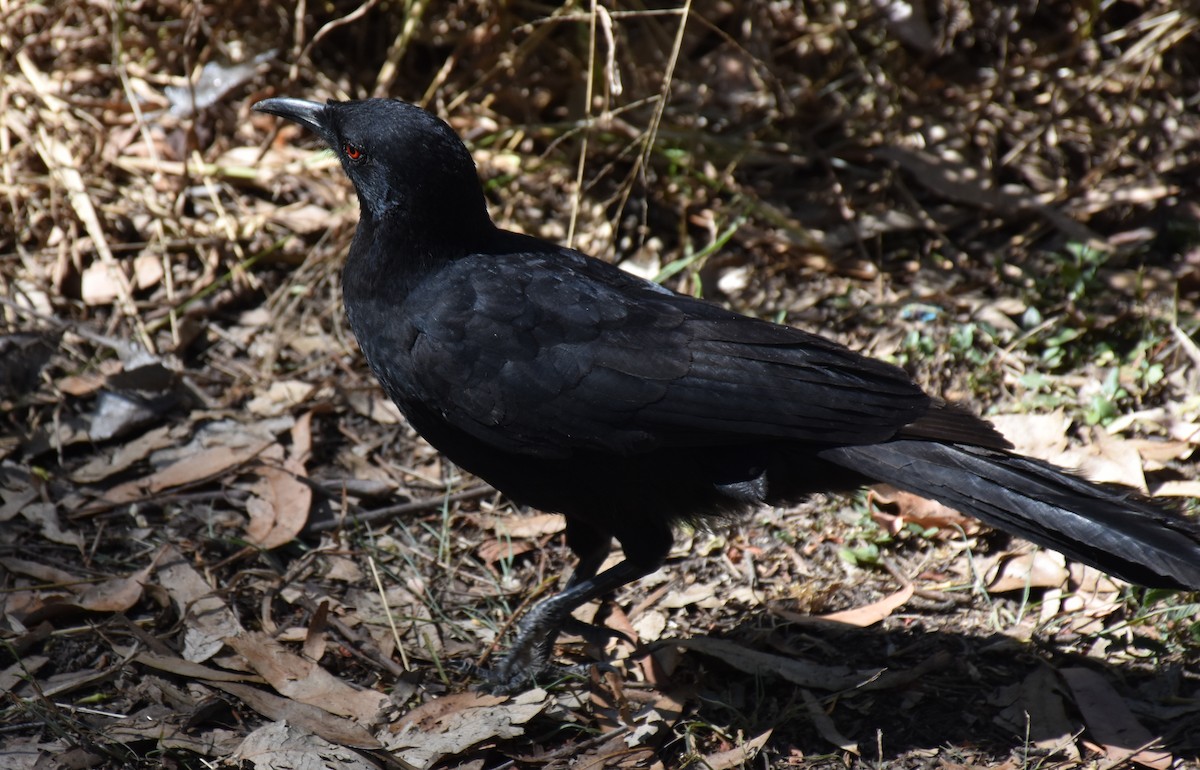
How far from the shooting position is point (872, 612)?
406 centimetres

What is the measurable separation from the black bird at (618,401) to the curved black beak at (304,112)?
171 millimetres

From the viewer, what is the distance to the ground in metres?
3.65

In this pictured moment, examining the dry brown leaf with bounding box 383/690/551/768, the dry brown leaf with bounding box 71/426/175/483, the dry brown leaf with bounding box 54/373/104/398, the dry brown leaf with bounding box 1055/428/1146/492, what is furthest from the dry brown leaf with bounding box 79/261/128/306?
the dry brown leaf with bounding box 1055/428/1146/492

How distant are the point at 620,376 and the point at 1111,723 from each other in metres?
1.91

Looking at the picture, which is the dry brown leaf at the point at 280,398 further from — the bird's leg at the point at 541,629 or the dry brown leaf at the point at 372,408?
the bird's leg at the point at 541,629

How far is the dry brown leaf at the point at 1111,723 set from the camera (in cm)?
346

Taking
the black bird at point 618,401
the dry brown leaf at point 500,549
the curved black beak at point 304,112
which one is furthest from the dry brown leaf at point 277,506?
the curved black beak at point 304,112

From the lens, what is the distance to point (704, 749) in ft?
11.9

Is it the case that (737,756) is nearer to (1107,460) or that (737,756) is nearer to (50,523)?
(1107,460)

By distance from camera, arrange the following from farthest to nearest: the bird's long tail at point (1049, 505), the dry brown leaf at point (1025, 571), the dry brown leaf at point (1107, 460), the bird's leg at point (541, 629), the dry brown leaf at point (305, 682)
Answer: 1. the dry brown leaf at point (1107, 460)
2. the dry brown leaf at point (1025, 571)
3. the bird's leg at point (541, 629)
4. the dry brown leaf at point (305, 682)
5. the bird's long tail at point (1049, 505)

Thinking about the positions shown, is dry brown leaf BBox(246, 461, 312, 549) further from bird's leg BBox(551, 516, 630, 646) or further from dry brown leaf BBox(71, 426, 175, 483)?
bird's leg BBox(551, 516, 630, 646)

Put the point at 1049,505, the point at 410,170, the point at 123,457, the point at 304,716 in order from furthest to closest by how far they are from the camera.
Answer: the point at 123,457 < the point at 410,170 < the point at 304,716 < the point at 1049,505

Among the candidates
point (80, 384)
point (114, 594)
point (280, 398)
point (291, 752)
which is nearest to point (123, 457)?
point (80, 384)

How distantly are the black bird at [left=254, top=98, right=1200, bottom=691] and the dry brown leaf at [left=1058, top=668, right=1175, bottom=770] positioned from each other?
Result: 2.13 feet
